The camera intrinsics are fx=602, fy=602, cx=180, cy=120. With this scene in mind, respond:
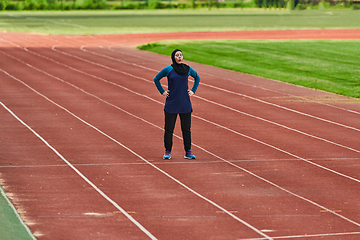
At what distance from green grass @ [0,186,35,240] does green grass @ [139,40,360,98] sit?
13.9 meters

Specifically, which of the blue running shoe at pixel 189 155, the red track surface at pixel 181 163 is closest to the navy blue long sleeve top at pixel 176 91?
the blue running shoe at pixel 189 155

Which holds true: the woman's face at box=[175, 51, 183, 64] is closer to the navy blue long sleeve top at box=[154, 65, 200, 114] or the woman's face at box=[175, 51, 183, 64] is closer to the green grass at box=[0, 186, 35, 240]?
the navy blue long sleeve top at box=[154, 65, 200, 114]

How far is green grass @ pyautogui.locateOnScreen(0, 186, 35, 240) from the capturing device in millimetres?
6742

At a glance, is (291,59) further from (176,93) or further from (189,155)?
(176,93)

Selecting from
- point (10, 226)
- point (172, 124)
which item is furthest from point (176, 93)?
point (10, 226)

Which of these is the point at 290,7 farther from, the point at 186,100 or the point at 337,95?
the point at 186,100

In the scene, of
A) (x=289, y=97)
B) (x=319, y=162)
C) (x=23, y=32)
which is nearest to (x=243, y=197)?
(x=319, y=162)

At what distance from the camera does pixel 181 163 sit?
10.4 m

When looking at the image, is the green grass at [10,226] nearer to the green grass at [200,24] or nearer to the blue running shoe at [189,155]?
the blue running shoe at [189,155]

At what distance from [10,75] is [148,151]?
13454 millimetres

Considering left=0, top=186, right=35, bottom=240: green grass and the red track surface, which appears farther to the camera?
the red track surface

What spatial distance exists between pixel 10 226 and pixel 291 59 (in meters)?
22.8

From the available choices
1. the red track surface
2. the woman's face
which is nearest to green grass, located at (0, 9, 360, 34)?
the red track surface

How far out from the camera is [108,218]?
7461mm
